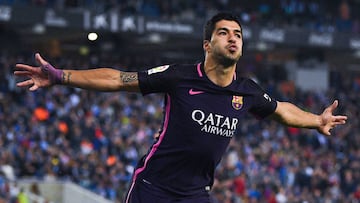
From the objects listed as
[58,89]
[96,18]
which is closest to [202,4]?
[96,18]

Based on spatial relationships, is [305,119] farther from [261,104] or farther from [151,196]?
[151,196]

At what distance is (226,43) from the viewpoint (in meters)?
5.05

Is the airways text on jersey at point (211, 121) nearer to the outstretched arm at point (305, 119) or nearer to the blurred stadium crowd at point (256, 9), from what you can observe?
the outstretched arm at point (305, 119)

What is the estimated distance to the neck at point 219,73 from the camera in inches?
202

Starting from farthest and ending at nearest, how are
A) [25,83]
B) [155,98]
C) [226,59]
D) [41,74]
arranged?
[155,98]
[226,59]
[41,74]
[25,83]

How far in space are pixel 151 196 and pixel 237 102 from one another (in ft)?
2.64

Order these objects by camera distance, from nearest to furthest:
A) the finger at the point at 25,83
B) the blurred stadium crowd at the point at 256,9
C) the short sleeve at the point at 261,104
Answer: the finger at the point at 25,83, the short sleeve at the point at 261,104, the blurred stadium crowd at the point at 256,9

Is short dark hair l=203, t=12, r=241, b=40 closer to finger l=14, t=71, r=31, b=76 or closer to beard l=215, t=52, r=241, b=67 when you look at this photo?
beard l=215, t=52, r=241, b=67

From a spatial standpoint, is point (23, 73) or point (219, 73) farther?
point (219, 73)

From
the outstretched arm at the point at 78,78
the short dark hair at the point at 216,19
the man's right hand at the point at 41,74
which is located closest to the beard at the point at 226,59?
the short dark hair at the point at 216,19

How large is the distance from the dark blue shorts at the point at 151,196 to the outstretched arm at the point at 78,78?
631 millimetres

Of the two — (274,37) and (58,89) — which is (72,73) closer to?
(58,89)

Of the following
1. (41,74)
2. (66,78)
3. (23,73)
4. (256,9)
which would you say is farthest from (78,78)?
(256,9)

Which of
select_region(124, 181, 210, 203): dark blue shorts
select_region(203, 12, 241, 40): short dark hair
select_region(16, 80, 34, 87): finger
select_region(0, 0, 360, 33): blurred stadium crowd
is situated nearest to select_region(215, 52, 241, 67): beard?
select_region(203, 12, 241, 40): short dark hair
